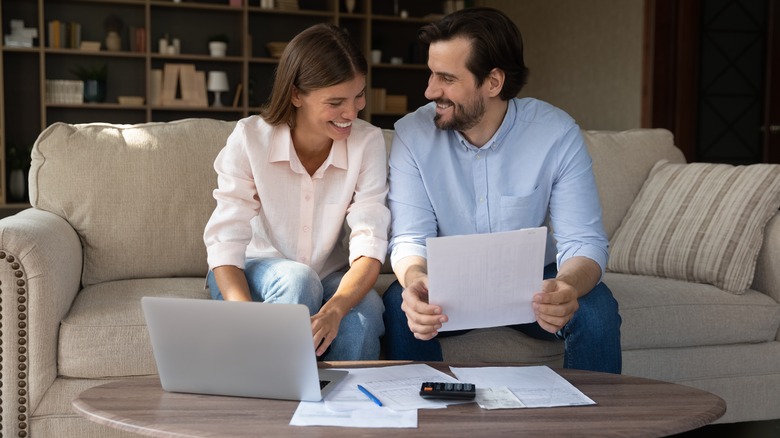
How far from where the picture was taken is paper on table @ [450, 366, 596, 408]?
1.35 m

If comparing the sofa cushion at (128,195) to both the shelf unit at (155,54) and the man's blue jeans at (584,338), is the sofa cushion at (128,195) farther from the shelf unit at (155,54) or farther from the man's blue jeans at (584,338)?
the shelf unit at (155,54)

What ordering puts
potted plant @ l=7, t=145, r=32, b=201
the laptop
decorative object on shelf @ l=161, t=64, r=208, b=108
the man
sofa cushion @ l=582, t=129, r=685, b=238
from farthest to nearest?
decorative object on shelf @ l=161, t=64, r=208, b=108
potted plant @ l=7, t=145, r=32, b=201
sofa cushion @ l=582, t=129, r=685, b=238
the man
the laptop

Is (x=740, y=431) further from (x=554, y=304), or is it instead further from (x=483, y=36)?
(x=483, y=36)

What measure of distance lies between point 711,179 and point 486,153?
91cm

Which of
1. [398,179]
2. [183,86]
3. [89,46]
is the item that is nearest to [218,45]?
[183,86]

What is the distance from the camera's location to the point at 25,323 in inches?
75.9

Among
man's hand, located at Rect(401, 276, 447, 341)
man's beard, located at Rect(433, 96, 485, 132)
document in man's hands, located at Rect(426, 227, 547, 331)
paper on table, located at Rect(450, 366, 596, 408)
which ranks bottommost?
paper on table, located at Rect(450, 366, 596, 408)

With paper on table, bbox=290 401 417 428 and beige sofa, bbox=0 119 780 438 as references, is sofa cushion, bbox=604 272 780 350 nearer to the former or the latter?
beige sofa, bbox=0 119 780 438

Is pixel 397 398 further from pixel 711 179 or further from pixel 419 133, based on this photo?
pixel 711 179

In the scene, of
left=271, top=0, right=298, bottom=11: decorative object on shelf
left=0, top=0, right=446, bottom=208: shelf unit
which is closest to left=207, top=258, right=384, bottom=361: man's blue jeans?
left=0, top=0, right=446, bottom=208: shelf unit

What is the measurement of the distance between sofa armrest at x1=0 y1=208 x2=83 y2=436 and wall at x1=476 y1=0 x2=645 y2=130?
4.22 metres

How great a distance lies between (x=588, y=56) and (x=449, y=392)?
4937 mm

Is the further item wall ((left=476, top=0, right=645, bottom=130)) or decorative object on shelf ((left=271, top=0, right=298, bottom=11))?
decorative object on shelf ((left=271, top=0, right=298, bottom=11))

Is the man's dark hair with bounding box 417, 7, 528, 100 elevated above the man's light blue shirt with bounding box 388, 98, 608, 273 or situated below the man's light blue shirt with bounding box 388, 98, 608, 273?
above
